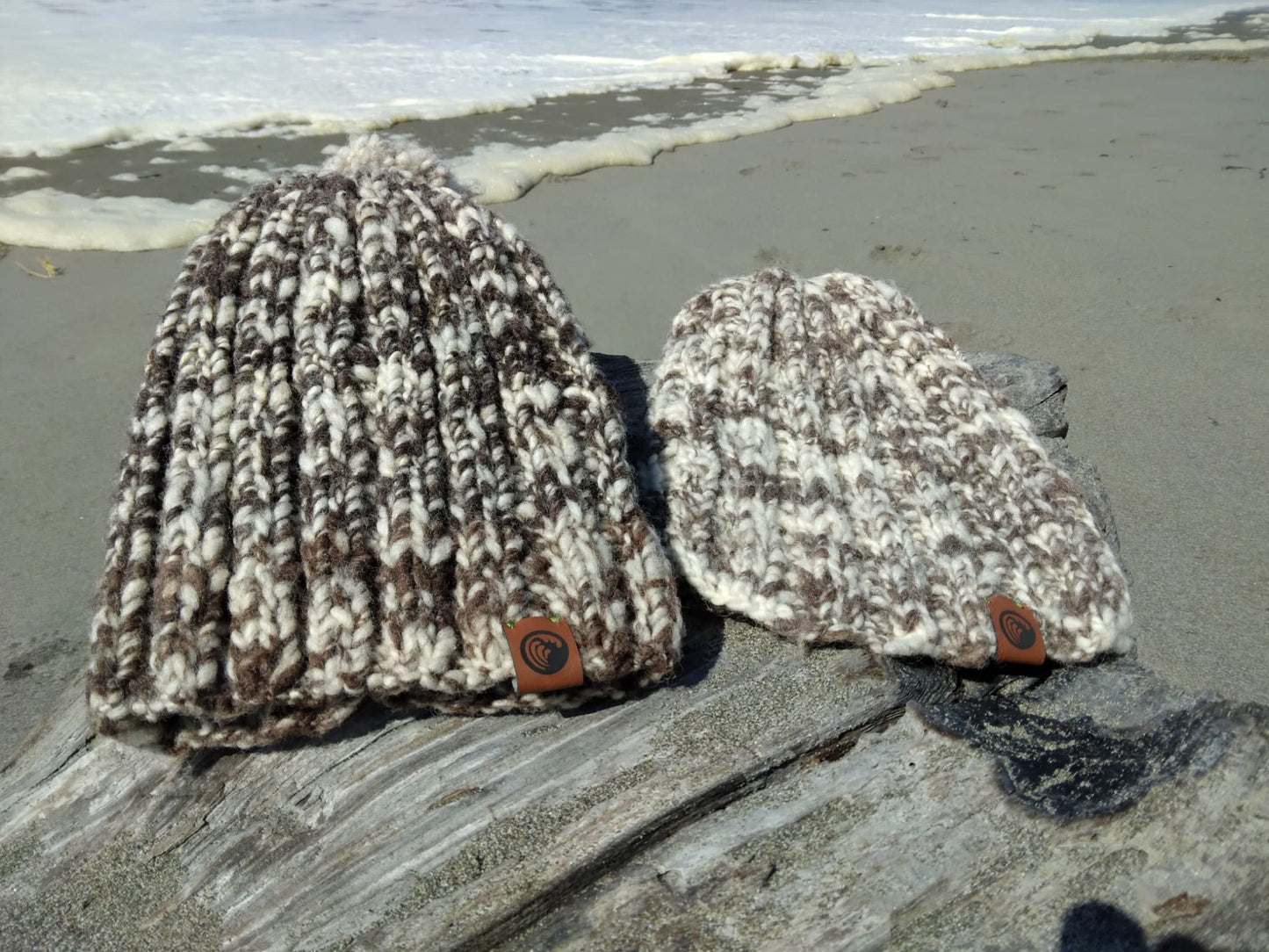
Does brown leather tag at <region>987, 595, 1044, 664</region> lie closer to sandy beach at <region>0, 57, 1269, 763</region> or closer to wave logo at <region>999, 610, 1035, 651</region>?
wave logo at <region>999, 610, 1035, 651</region>

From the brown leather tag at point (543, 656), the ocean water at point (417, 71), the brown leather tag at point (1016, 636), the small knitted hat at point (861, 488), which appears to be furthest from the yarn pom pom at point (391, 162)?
the ocean water at point (417, 71)

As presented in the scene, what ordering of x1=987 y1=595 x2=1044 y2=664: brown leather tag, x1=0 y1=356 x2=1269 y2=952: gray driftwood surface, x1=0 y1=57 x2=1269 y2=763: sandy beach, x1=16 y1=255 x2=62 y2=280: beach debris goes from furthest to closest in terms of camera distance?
1. x1=16 y1=255 x2=62 y2=280: beach debris
2. x1=0 y1=57 x2=1269 y2=763: sandy beach
3. x1=987 y1=595 x2=1044 y2=664: brown leather tag
4. x1=0 y1=356 x2=1269 y2=952: gray driftwood surface

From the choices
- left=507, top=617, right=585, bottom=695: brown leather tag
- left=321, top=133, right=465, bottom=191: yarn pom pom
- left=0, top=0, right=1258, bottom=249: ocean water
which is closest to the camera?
left=507, top=617, right=585, bottom=695: brown leather tag

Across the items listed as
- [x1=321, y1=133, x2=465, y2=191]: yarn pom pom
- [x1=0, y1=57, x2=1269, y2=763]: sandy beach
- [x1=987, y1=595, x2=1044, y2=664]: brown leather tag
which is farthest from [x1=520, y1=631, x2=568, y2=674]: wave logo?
[x1=0, y1=57, x2=1269, y2=763]: sandy beach

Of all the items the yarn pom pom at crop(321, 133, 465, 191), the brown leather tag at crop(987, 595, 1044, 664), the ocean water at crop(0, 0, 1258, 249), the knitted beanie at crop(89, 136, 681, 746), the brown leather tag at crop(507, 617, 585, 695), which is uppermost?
the ocean water at crop(0, 0, 1258, 249)

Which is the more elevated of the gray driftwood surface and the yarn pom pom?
the yarn pom pom

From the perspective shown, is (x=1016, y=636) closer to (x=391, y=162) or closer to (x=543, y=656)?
(x=543, y=656)

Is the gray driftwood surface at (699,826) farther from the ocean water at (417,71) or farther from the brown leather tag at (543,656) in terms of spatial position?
the ocean water at (417,71)
